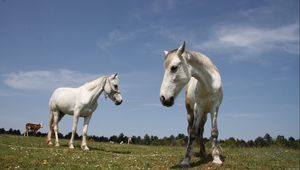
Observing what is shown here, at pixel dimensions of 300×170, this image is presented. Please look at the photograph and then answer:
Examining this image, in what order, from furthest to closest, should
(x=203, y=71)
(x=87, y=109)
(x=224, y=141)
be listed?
1. (x=224, y=141)
2. (x=87, y=109)
3. (x=203, y=71)

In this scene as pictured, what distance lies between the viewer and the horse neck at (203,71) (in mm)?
11406

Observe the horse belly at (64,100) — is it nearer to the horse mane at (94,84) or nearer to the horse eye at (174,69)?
the horse mane at (94,84)

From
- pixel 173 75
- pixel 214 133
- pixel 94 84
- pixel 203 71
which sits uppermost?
pixel 94 84

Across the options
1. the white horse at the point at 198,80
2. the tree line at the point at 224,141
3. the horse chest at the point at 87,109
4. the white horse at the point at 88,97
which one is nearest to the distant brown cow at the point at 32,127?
the tree line at the point at 224,141

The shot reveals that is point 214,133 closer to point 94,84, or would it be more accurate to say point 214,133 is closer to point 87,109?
point 87,109

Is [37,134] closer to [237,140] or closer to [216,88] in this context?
[237,140]

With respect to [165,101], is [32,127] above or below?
above

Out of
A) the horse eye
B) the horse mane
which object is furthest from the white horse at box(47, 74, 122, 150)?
the horse eye

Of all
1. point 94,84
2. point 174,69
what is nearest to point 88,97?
point 94,84

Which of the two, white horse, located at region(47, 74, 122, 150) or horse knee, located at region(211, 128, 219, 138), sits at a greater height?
white horse, located at region(47, 74, 122, 150)

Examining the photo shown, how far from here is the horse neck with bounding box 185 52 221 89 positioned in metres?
11.4

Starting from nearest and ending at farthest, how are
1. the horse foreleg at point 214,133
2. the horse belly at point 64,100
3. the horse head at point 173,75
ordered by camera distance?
the horse head at point 173,75 → the horse foreleg at point 214,133 → the horse belly at point 64,100

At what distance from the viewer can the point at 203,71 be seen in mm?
11680

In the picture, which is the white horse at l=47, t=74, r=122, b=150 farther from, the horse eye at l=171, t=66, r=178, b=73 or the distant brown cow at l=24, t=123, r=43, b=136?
the distant brown cow at l=24, t=123, r=43, b=136
